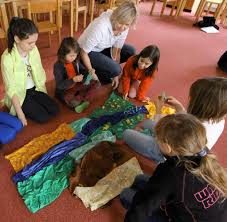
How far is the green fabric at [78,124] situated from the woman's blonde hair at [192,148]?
3.23 feet

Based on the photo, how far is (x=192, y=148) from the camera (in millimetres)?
910

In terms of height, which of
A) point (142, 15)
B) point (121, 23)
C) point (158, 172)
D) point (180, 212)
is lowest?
point (142, 15)

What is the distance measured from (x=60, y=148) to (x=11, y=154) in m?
0.32

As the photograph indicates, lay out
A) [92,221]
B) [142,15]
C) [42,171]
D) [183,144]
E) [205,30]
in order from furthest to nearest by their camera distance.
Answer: [142,15], [205,30], [42,171], [92,221], [183,144]

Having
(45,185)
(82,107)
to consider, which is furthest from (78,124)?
(45,185)

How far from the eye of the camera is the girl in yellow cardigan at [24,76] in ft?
4.94

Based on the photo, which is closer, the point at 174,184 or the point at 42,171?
the point at 174,184

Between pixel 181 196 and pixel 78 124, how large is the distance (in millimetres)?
1102

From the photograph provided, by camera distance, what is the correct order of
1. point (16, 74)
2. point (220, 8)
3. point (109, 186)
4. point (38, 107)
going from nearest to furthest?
point (109, 186) → point (16, 74) → point (38, 107) → point (220, 8)

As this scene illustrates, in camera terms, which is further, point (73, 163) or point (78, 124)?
point (78, 124)

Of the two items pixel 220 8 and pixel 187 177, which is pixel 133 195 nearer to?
pixel 187 177

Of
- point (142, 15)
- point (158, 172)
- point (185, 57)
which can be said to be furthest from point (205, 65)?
point (158, 172)

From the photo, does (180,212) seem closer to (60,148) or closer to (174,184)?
(174,184)

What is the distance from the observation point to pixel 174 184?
36.2 inches
